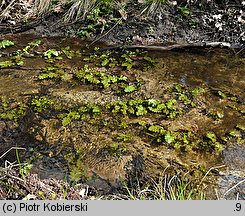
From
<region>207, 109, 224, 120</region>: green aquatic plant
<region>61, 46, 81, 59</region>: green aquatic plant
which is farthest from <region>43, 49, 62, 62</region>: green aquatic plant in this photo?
<region>207, 109, 224, 120</region>: green aquatic plant

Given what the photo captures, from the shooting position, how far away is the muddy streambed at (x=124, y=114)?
129 inches

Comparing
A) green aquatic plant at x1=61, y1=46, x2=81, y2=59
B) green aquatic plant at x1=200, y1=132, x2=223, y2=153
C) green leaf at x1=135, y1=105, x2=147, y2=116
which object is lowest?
green aquatic plant at x1=200, y1=132, x2=223, y2=153

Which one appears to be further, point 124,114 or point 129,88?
point 129,88

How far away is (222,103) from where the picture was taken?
4203 mm

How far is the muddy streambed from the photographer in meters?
3.27

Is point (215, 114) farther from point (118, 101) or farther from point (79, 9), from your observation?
point (79, 9)

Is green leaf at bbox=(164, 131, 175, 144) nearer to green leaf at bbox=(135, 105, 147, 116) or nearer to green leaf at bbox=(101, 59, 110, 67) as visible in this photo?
green leaf at bbox=(135, 105, 147, 116)

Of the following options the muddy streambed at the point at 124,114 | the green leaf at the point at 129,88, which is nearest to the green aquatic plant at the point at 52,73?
A: the muddy streambed at the point at 124,114

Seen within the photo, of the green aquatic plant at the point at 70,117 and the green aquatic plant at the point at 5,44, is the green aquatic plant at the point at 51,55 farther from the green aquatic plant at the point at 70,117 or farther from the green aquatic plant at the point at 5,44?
the green aquatic plant at the point at 70,117

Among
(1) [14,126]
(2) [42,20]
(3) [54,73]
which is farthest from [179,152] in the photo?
(2) [42,20]

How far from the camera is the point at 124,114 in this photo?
3.99 meters

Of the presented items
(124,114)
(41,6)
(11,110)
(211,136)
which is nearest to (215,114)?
(211,136)

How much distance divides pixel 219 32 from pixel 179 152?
3.14m

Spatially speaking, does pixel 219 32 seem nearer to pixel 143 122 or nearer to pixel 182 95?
pixel 182 95
